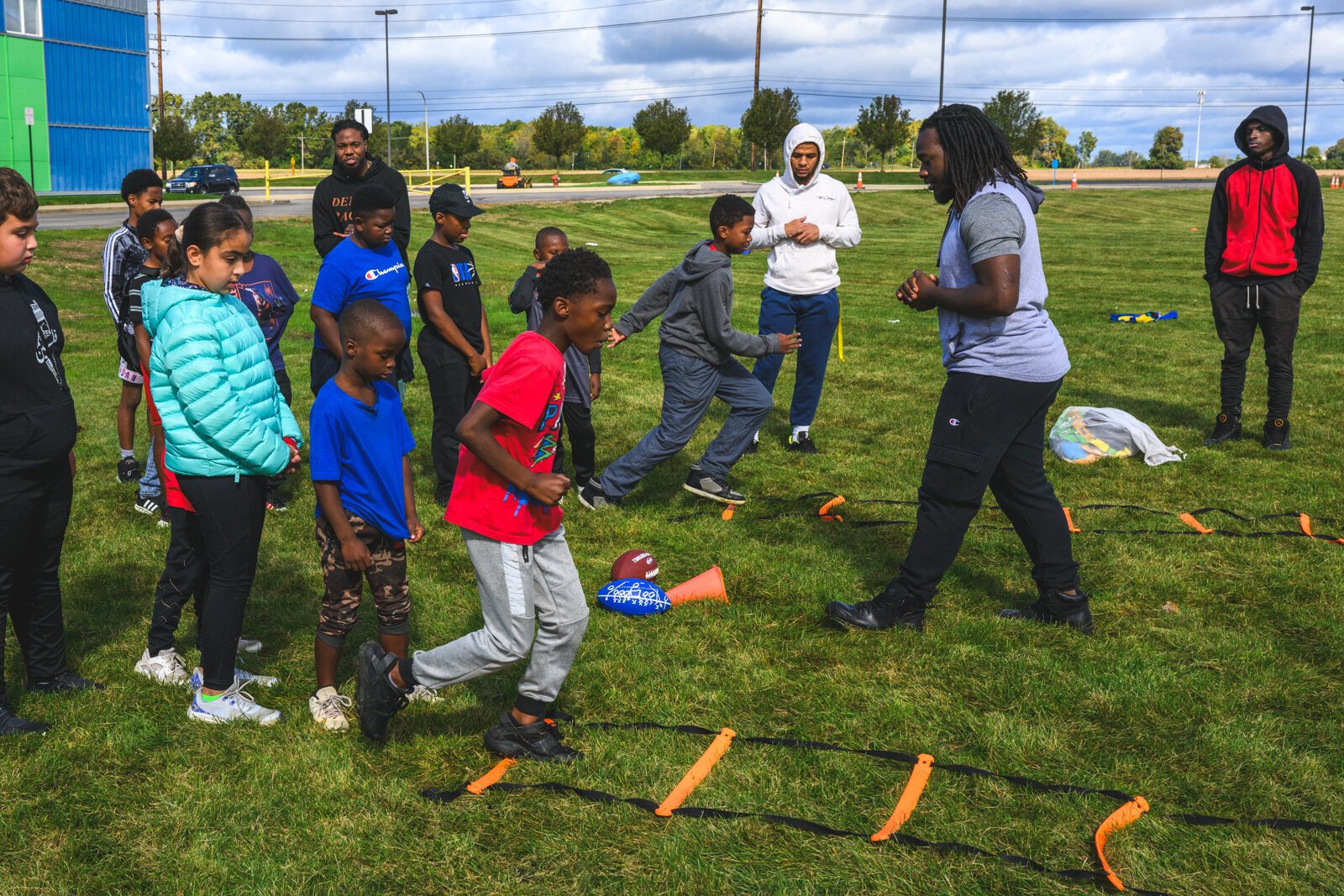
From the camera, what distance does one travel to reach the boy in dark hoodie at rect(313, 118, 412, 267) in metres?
7.23

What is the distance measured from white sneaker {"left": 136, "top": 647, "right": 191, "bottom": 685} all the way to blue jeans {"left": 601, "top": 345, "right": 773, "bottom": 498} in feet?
10.3

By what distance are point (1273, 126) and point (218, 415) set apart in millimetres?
8056

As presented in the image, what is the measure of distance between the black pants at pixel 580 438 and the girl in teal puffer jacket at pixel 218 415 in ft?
10.6

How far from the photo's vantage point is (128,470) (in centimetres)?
815

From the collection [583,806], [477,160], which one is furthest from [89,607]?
[477,160]

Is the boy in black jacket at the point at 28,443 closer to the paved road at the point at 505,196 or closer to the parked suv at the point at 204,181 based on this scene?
A: the paved road at the point at 505,196

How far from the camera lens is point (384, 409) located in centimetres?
443

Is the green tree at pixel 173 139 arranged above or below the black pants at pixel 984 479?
above

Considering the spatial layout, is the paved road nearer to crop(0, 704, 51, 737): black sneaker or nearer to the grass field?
the grass field

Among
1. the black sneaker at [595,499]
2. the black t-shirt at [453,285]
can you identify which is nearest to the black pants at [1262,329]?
the black sneaker at [595,499]

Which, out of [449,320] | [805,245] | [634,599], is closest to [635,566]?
[634,599]

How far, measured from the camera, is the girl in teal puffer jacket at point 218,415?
13.9ft

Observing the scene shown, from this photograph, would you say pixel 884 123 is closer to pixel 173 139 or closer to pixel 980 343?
pixel 173 139

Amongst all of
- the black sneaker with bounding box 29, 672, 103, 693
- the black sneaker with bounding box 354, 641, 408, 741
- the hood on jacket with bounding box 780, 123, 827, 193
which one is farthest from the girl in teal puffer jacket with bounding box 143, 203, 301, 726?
the hood on jacket with bounding box 780, 123, 827, 193
